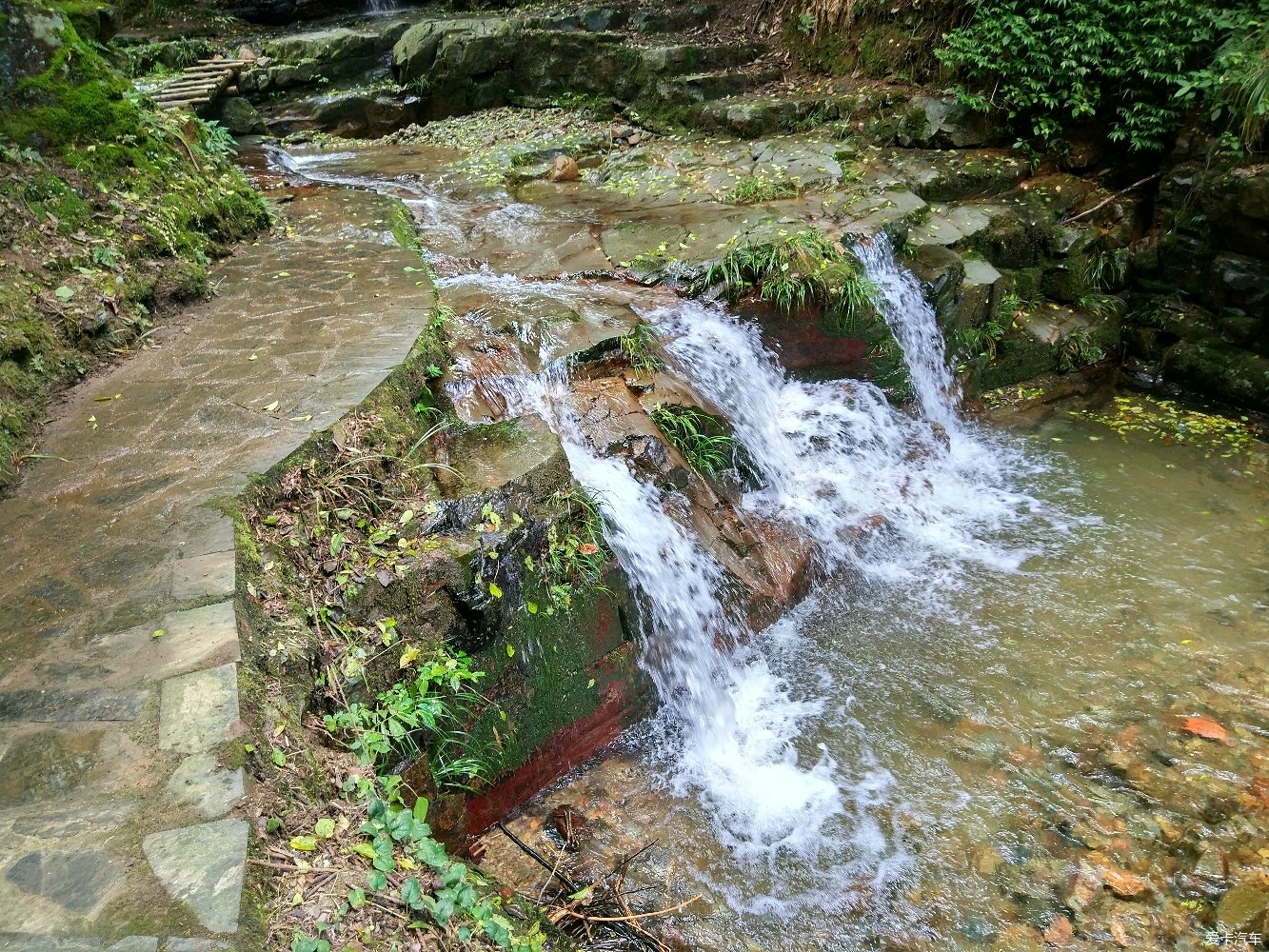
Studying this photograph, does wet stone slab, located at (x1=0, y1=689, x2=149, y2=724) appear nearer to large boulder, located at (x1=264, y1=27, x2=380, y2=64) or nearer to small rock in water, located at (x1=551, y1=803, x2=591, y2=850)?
small rock in water, located at (x1=551, y1=803, x2=591, y2=850)

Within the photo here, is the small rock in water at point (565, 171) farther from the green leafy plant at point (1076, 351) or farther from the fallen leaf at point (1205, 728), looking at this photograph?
the fallen leaf at point (1205, 728)

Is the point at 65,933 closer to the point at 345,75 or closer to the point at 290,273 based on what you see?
the point at 290,273

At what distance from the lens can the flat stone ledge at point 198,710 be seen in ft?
7.80

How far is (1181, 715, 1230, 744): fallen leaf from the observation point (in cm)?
394

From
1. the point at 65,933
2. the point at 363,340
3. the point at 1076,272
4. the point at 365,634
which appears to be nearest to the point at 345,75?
the point at 363,340

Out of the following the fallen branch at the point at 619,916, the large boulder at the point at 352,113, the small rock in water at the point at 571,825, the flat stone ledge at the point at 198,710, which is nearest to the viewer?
the flat stone ledge at the point at 198,710

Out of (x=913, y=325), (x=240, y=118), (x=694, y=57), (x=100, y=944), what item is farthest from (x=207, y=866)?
(x=240, y=118)

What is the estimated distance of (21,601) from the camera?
9.40 feet

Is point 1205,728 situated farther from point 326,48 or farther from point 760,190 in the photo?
point 326,48

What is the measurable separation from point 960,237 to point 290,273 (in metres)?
5.35

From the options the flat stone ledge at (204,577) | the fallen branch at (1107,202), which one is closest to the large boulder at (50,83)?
the flat stone ledge at (204,577)

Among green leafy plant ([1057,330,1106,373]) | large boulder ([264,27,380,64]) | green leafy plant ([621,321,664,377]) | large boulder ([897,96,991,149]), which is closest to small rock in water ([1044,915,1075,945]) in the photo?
green leafy plant ([621,321,664,377])

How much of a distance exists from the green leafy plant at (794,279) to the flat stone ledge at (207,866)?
476 centimetres

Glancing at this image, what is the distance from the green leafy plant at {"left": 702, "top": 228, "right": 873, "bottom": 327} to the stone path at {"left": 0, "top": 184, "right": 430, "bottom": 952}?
2304 mm
